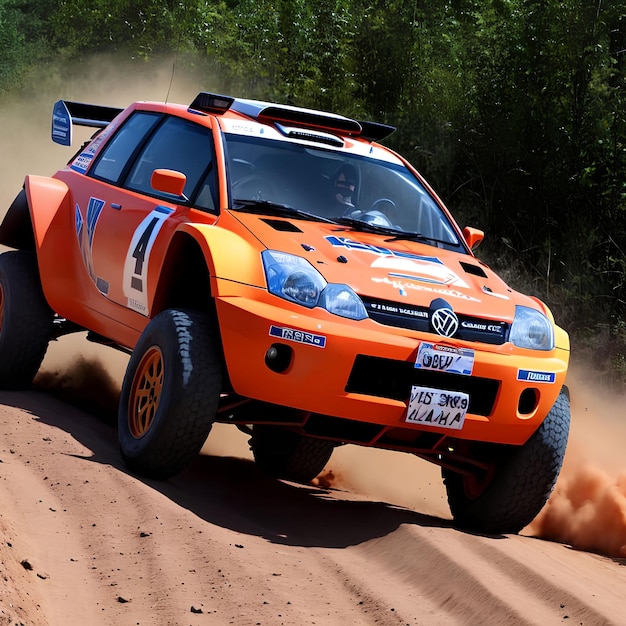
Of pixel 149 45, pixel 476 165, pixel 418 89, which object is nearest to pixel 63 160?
pixel 149 45

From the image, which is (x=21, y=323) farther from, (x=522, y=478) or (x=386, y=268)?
(x=522, y=478)

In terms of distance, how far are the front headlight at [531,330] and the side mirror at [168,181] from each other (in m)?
1.79

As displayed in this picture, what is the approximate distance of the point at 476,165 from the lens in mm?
14469

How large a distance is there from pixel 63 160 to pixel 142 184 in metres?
14.9

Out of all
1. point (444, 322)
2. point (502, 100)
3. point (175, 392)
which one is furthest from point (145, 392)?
point (502, 100)

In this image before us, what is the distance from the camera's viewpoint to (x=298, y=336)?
5.54m

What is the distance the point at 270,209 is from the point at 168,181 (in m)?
0.55

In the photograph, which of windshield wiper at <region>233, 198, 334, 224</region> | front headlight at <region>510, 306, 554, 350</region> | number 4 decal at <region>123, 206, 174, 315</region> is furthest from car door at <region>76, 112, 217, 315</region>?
front headlight at <region>510, 306, 554, 350</region>

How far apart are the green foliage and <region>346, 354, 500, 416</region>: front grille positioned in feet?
19.2

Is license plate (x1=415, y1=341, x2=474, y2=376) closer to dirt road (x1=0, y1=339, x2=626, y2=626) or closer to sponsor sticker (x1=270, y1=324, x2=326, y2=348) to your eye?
sponsor sticker (x1=270, y1=324, x2=326, y2=348)

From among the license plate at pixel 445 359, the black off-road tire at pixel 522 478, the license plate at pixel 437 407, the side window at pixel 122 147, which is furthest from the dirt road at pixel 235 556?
the side window at pixel 122 147

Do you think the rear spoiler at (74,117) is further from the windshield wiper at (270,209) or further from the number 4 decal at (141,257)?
the windshield wiper at (270,209)

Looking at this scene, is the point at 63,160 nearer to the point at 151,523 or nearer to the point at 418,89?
the point at 418,89

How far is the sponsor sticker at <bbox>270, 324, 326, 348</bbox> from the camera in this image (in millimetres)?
5535
